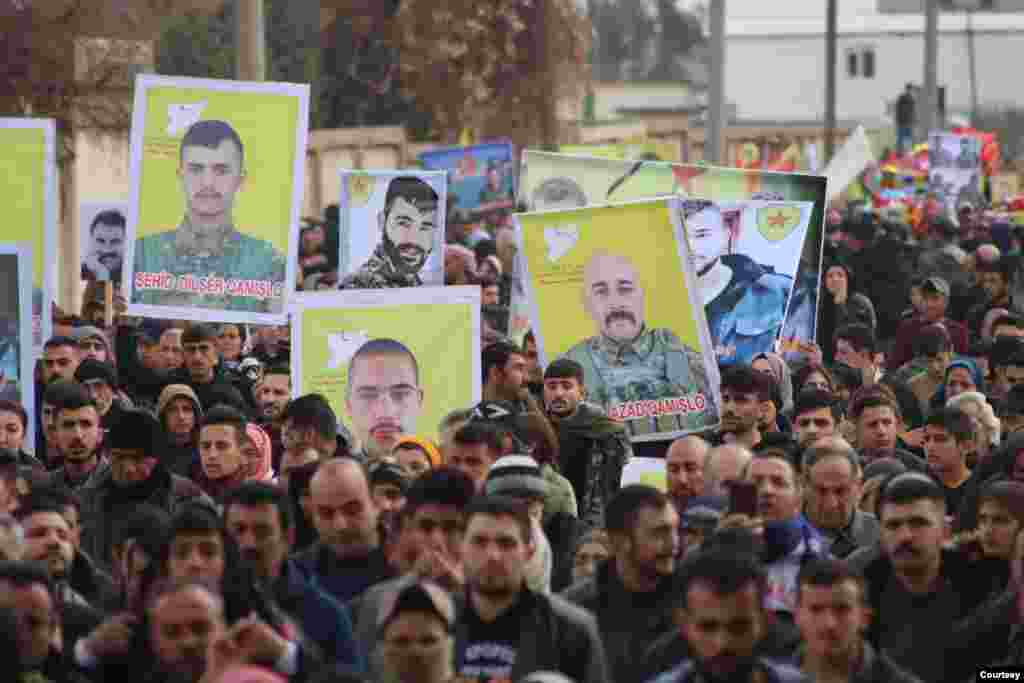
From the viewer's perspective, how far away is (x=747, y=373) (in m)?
10.8

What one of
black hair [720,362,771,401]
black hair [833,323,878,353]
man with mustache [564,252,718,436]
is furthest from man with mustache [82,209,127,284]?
black hair [720,362,771,401]

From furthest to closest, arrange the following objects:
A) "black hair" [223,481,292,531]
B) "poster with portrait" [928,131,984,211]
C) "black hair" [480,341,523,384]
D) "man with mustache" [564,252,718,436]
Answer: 1. "poster with portrait" [928,131,984,211]
2. "black hair" [480,341,523,384]
3. "man with mustache" [564,252,718,436]
4. "black hair" [223,481,292,531]

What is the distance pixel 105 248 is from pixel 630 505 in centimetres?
963

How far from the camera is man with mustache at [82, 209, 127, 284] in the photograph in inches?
654

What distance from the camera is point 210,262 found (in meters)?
11.9

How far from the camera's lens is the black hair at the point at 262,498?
774cm

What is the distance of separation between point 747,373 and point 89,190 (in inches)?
646

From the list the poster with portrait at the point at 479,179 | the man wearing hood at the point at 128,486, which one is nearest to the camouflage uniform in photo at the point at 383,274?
the man wearing hood at the point at 128,486

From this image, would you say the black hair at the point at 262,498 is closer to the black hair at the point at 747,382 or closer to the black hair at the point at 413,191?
the black hair at the point at 747,382

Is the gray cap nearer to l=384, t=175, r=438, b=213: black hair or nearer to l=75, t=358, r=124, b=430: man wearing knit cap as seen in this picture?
l=384, t=175, r=438, b=213: black hair

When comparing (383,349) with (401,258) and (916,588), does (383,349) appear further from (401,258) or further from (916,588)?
(916,588)

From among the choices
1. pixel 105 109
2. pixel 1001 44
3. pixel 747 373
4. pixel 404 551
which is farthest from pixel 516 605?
pixel 1001 44

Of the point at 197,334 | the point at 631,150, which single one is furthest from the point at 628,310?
the point at 631,150

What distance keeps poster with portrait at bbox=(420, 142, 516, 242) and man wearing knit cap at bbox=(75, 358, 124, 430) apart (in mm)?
12493
